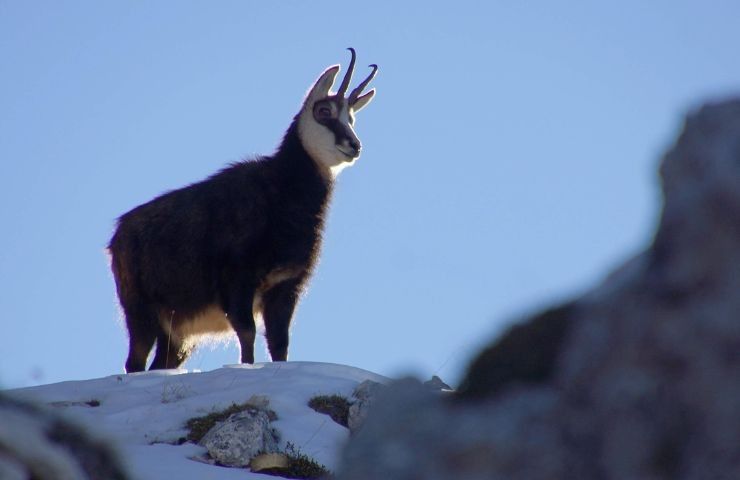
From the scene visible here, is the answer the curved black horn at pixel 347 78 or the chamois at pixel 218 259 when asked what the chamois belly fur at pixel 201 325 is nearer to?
the chamois at pixel 218 259

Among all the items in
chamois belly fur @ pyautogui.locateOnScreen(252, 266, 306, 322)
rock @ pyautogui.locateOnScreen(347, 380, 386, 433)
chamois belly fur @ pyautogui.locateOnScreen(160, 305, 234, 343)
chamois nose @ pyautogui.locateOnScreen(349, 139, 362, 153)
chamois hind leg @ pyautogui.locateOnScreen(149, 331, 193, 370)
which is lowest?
rock @ pyautogui.locateOnScreen(347, 380, 386, 433)

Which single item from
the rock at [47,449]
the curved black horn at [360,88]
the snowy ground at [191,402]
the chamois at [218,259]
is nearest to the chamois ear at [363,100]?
the curved black horn at [360,88]

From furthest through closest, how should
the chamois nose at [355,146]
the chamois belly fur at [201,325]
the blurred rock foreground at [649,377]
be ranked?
1. the chamois nose at [355,146]
2. the chamois belly fur at [201,325]
3. the blurred rock foreground at [649,377]

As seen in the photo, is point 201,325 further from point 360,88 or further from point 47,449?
point 47,449

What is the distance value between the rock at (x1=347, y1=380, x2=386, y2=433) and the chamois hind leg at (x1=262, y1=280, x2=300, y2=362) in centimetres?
349

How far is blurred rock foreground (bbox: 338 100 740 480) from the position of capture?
161 cm

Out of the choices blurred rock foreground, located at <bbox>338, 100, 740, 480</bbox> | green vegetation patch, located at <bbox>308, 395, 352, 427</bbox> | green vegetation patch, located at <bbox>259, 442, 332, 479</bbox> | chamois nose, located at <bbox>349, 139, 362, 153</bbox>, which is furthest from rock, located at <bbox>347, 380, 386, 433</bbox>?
blurred rock foreground, located at <bbox>338, 100, 740, 480</bbox>

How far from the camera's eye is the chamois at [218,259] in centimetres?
1129

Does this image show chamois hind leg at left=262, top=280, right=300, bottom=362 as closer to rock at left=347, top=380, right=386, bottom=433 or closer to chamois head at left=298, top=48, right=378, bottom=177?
chamois head at left=298, top=48, right=378, bottom=177

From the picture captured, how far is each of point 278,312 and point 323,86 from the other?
9.69 ft

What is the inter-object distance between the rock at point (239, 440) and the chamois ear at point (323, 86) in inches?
264

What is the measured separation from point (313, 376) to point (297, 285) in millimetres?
3068

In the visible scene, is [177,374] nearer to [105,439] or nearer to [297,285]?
[297,285]

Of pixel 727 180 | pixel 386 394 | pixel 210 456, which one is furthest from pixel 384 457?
pixel 210 456
